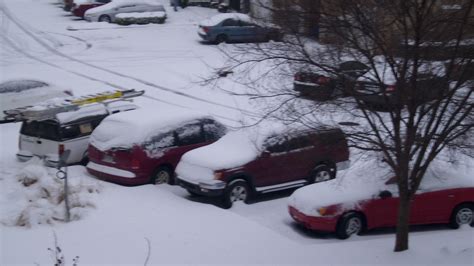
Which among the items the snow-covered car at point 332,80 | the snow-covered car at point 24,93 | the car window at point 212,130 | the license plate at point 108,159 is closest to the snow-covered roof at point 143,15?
the snow-covered car at point 24,93

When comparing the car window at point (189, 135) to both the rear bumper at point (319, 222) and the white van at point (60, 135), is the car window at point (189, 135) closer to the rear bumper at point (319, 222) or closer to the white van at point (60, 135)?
the white van at point (60, 135)

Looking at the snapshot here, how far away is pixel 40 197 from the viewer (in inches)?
488

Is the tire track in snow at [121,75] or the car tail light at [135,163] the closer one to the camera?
the car tail light at [135,163]

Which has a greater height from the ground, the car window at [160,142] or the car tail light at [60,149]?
the car window at [160,142]

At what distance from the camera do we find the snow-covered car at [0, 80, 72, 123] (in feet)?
66.0

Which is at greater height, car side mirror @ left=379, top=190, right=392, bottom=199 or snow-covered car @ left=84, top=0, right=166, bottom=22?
car side mirror @ left=379, top=190, right=392, bottom=199

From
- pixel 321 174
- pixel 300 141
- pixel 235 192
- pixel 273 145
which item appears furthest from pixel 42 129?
pixel 300 141

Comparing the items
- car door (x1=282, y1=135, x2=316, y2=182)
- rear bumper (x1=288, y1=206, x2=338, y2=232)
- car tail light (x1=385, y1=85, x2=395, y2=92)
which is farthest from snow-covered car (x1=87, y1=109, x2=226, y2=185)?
car tail light (x1=385, y1=85, x2=395, y2=92)

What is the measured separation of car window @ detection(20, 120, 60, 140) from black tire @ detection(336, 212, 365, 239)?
663 centimetres

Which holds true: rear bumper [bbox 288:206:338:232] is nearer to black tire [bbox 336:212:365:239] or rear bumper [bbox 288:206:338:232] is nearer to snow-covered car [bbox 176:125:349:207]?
black tire [bbox 336:212:365:239]

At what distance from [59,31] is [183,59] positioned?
11.4 metres

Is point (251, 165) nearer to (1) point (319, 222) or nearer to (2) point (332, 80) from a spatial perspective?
(1) point (319, 222)

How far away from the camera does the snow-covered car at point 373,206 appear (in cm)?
1233

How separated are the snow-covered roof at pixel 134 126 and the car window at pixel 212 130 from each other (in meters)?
0.24
